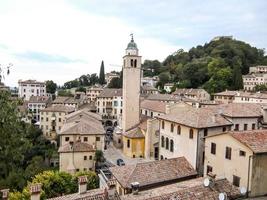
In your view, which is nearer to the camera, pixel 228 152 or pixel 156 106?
pixel 228 152

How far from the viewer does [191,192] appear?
19219 millimetres

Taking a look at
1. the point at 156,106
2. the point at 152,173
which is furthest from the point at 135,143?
the point at 152,173

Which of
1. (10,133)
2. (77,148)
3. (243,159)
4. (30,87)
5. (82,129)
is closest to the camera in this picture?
(10,133)

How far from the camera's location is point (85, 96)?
113 m

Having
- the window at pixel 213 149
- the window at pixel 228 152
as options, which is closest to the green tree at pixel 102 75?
the window at pixel 213 149

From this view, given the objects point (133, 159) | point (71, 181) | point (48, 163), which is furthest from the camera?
point (48, 163)

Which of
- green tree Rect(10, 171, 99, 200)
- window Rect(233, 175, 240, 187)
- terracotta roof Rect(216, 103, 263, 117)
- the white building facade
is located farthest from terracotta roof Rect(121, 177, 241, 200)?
the white building facade

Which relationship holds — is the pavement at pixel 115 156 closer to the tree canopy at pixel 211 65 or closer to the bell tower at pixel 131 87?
the bell tower at pixel 131 87

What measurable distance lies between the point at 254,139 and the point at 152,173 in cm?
788

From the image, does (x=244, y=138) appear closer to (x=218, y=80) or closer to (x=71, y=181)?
(x=71, y=181)

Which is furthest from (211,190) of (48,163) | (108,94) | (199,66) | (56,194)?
(199,66)

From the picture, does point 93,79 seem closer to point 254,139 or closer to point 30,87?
point 30,87

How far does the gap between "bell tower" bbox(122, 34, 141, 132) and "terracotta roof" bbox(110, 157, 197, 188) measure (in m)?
24.8

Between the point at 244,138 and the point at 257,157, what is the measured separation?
69.8 inches
